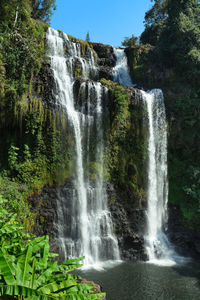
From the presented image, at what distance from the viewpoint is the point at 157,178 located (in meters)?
16.2

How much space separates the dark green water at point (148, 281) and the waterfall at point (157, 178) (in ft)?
7.02

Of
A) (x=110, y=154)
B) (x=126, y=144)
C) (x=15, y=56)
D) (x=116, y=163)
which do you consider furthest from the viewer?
(x=126, y=144)

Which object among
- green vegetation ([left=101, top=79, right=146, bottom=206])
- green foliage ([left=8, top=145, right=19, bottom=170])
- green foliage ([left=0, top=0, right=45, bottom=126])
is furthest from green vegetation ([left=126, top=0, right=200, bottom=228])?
green foliage ([left=8, top=145, right=19, bottom=170])

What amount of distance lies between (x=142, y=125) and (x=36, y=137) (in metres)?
7.29

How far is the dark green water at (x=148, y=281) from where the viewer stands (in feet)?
29.3

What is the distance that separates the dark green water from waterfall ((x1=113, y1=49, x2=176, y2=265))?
214cm

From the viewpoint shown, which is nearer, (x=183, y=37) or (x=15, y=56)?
(x=15, y=56)

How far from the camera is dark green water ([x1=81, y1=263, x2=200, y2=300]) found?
29.3ft

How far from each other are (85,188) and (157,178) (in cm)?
557

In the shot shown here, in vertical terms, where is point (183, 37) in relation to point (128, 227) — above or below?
above

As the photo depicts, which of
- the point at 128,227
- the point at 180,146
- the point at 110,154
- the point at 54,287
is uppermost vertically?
the point at 180,146

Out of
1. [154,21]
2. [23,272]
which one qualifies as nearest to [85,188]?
[23,272]

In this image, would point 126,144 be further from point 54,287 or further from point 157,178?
point 54,287

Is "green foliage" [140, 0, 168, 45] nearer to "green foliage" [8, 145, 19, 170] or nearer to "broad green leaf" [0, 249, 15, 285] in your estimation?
"green foliage" [8, 145, 19, 170]
